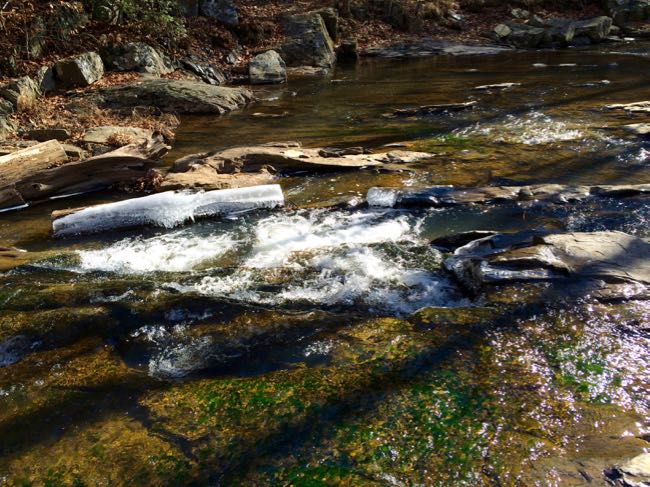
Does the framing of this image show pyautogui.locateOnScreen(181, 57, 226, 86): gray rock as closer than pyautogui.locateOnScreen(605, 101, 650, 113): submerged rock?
No

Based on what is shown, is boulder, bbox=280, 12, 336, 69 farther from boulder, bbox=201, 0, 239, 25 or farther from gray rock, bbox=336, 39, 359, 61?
boulder, bbox=201, 0, 239, 25

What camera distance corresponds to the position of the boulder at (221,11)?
726 inches

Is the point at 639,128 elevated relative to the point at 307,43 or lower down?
lower down

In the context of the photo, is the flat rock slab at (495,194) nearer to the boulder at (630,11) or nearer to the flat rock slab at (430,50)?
the flat rock slab at (430,50)

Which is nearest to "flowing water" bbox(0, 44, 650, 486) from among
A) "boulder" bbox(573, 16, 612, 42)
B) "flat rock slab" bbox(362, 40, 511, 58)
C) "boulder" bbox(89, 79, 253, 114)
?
"boulder" bbox(89, 79, 253, 114)

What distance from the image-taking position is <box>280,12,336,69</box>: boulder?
59.5ft

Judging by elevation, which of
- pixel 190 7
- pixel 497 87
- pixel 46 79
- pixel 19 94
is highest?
pixel 190 7

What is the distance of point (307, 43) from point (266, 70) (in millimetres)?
3232

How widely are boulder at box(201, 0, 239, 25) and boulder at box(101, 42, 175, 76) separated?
4993 millimetres

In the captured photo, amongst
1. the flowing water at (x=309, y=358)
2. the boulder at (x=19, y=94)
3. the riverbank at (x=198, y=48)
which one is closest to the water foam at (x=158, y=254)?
the flowing water at (x=309, y=358)

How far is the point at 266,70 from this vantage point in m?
15.9

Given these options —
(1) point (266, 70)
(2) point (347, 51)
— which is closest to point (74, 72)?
(1) point (266, 70)

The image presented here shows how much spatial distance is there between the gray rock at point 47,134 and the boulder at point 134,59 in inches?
202

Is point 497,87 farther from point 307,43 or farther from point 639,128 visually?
point 307,43
